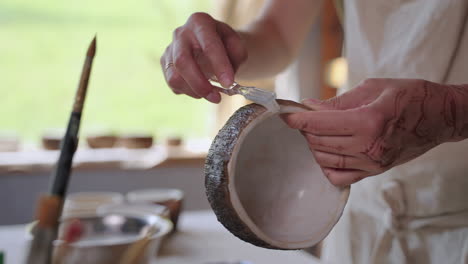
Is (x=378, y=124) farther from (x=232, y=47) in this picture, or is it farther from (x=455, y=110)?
(x=232, y=47)

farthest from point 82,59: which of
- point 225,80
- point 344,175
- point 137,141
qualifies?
point 344,175

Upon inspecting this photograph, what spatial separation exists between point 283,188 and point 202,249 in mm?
530

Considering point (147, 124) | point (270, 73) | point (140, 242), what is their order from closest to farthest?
point (140, 242) < point (270, 73) < point (147, 124)

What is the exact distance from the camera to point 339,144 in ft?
1.90

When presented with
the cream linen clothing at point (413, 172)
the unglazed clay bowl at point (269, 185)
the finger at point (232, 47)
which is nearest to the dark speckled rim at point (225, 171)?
the unglazed clay bowl at point (269, 185)

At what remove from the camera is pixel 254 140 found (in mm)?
645

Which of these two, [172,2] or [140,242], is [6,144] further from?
[140,242]

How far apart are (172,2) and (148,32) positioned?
0.61ft

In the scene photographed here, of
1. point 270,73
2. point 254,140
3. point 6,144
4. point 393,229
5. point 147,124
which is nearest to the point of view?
point 254,140

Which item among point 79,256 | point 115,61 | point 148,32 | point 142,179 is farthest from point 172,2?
point 79,256

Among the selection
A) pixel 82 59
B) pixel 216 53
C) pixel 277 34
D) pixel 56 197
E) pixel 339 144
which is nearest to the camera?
pixel 56 197

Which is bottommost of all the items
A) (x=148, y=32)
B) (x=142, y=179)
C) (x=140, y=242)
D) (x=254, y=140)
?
(x=142, y=179)

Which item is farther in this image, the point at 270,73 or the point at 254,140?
the point at 270,73

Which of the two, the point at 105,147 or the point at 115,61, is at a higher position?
the point at 115,61
